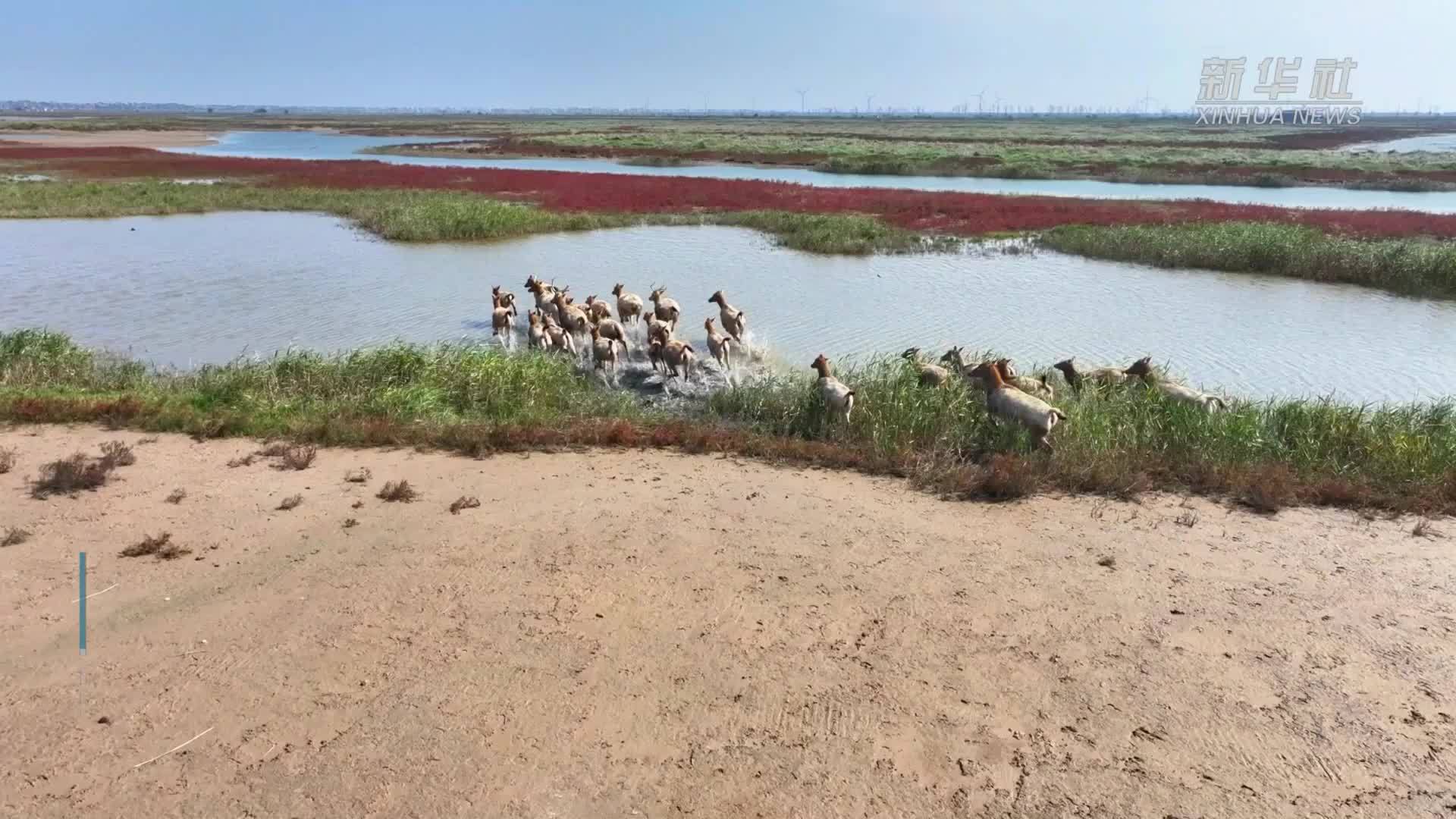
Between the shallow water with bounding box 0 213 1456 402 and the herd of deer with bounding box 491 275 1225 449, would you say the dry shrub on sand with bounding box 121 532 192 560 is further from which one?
the shallow water with bounding box 0 213 1456 402

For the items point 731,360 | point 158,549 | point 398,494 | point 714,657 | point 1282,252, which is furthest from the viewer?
point 1282,252

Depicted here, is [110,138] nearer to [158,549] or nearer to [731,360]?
[731,360]

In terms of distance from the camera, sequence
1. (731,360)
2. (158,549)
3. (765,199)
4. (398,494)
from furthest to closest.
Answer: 1. (765,199)
2. (731,360)
3. (398,494)
4. (158,549)

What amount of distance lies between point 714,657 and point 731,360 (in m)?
8.69

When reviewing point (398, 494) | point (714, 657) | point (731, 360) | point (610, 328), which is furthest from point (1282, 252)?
point (398, 494)

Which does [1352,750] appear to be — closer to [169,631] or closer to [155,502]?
[169,631]

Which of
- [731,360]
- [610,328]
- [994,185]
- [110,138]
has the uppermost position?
[110,138]

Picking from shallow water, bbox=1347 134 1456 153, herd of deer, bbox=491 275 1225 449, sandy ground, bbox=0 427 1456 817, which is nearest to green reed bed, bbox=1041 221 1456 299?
herd of deer, bbox=491 275 1225 449

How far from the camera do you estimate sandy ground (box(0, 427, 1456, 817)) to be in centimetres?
473

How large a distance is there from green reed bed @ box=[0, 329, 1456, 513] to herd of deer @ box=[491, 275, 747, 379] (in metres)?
1.09

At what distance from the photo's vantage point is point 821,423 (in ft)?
34.3

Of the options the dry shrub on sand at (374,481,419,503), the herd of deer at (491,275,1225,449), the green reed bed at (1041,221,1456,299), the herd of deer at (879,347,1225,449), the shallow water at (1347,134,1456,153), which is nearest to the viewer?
the dry shrub on sand at (374,481,419,503)

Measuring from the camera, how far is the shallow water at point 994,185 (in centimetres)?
3791

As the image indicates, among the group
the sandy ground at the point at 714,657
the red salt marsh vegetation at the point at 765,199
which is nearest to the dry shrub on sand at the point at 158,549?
the sandy ground at the point at 714,657
